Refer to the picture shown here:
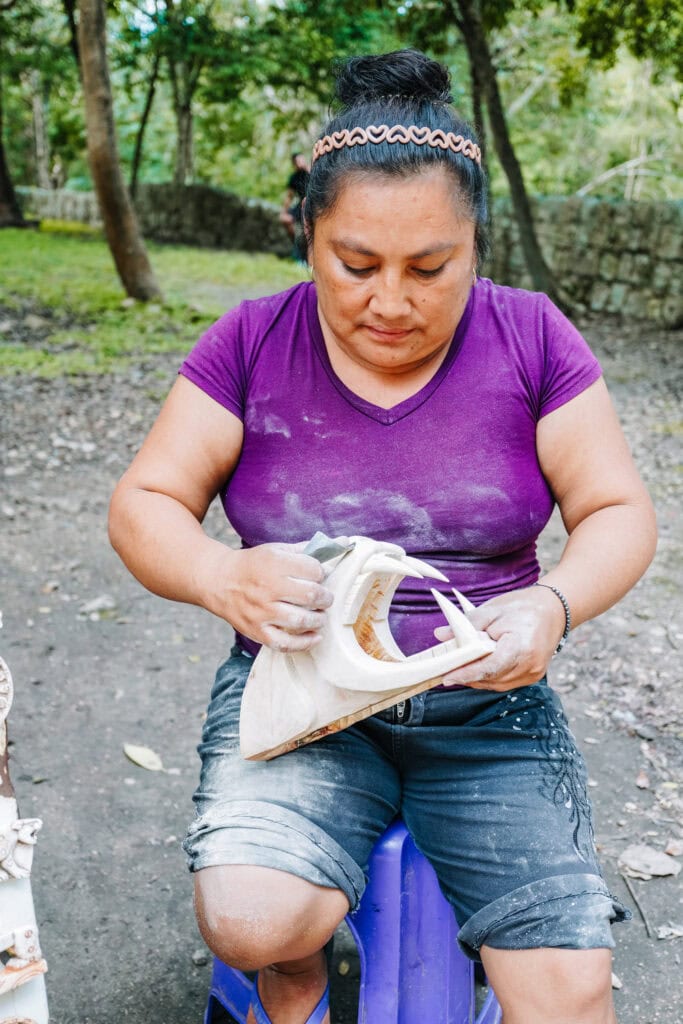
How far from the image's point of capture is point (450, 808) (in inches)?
62.1

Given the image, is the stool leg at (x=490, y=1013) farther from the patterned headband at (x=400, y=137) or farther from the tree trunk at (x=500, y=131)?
the tree trunk at (x=500, y=131)

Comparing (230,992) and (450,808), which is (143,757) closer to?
(230,992)

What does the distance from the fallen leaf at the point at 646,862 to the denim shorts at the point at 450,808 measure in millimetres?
891

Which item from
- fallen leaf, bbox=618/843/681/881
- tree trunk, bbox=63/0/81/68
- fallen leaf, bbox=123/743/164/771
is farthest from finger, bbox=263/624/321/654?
tree trunk, bbox=63/0/81/68

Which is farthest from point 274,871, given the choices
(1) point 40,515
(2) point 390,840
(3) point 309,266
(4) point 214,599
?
(1) point 40,515

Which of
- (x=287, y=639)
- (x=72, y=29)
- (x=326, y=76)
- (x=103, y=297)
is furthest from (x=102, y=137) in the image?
(x=287, y=639)

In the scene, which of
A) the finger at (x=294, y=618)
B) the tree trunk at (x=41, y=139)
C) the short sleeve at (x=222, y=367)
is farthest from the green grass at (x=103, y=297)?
the tree trunk at (x=41, y=139)

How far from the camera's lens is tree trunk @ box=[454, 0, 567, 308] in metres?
9.36

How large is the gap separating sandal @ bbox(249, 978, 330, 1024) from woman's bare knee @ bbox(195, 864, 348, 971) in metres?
0.21

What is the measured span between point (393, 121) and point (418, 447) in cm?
53

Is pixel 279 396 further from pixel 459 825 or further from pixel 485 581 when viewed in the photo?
pixel 459 825

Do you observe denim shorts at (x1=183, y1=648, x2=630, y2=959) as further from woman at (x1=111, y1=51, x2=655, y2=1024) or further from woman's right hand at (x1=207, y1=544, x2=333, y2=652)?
woman's right hand at (x1=207, y1=544, x2=333, y2=652)

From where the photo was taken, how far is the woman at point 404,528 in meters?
1.43

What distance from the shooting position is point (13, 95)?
24.3 meters
